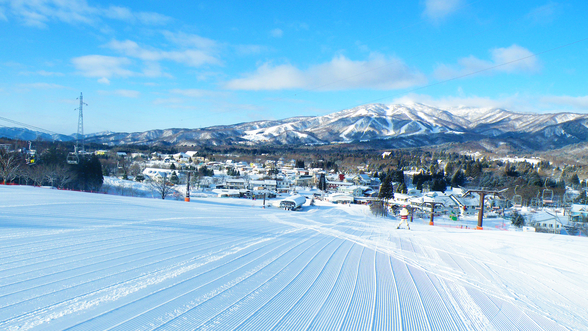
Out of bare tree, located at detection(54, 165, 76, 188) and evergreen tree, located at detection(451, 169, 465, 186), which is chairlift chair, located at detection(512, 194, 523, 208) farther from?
bare tree, located at detection(54, 165, 76, 188)

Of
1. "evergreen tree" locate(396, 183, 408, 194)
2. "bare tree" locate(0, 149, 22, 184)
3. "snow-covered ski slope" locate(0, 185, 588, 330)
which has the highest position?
"bare tree" locate(0, 149, 22, 184)

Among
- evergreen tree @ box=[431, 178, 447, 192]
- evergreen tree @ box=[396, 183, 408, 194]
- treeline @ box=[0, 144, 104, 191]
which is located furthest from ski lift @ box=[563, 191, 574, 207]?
treeline @ box=[0, 144, 104, 191]

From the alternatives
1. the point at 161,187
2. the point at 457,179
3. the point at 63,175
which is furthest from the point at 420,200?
the point at 63,175

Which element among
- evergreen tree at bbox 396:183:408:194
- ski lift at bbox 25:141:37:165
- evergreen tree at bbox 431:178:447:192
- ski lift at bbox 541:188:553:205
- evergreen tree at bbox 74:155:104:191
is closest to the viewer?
ski lift at bbox 25:141:37:165

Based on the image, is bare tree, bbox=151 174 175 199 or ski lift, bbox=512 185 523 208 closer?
bare tree, bbox=151 174 175 199

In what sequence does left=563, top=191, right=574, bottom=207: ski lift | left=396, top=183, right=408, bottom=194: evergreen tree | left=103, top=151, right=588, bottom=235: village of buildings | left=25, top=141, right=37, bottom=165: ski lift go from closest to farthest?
left=25, top=141, right=37, bottom=165: ski lift
left=103, top=151, right=588, bottom=235: village of buildings
left=563, top=191, right=574, bottom=207: ski lift
left=396, top=183, right=408, bottom=194: evergreen tree

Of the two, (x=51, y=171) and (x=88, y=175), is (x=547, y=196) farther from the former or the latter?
(x=51, y=171)

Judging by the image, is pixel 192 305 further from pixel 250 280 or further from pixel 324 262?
pixel 324 262

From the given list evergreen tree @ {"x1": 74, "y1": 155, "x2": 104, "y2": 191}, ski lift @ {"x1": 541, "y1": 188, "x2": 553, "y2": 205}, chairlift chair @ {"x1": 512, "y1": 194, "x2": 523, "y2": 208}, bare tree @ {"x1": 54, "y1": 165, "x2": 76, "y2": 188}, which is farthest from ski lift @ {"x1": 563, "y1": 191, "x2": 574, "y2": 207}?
bare tree @ {"x1": 54, "y1": 165, "x2": 76, "y2": 188}

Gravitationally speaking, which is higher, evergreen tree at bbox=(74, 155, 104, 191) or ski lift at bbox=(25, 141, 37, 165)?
ski lift at bbox=(25, 141, 37, 165)

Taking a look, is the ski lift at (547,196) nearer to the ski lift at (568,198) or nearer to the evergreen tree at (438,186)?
the ski lift at (568,198)

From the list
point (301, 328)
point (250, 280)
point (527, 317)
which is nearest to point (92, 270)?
point (250, 280)
